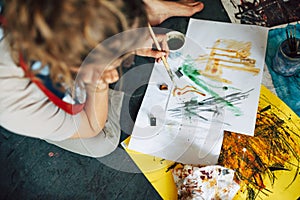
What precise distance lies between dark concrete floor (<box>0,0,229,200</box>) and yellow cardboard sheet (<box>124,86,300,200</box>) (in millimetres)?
22

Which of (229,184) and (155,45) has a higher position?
(155,45)

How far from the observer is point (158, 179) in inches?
40.0

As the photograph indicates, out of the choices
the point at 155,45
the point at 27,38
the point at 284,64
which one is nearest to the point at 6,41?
the point at 27,38

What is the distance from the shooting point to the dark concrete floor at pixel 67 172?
3.45 feet

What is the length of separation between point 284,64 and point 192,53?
0.24 m

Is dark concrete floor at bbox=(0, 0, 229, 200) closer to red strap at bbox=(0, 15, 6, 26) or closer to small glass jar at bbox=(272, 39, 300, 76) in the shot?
small glass jar at bbox=(272, 39, 300, 76)

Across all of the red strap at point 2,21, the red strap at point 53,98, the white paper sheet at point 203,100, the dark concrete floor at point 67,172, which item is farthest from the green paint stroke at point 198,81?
the red strap at point 2,21

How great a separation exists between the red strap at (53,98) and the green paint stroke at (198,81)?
0.31 meters

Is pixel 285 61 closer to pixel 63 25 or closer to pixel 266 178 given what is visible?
pixel 266 178

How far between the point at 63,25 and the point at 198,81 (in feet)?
1.74

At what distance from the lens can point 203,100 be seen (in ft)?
3.46

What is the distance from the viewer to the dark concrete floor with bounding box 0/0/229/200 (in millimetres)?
1052

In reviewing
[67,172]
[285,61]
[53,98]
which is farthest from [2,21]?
[285,61]

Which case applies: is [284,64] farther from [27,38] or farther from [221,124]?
[27,38]
